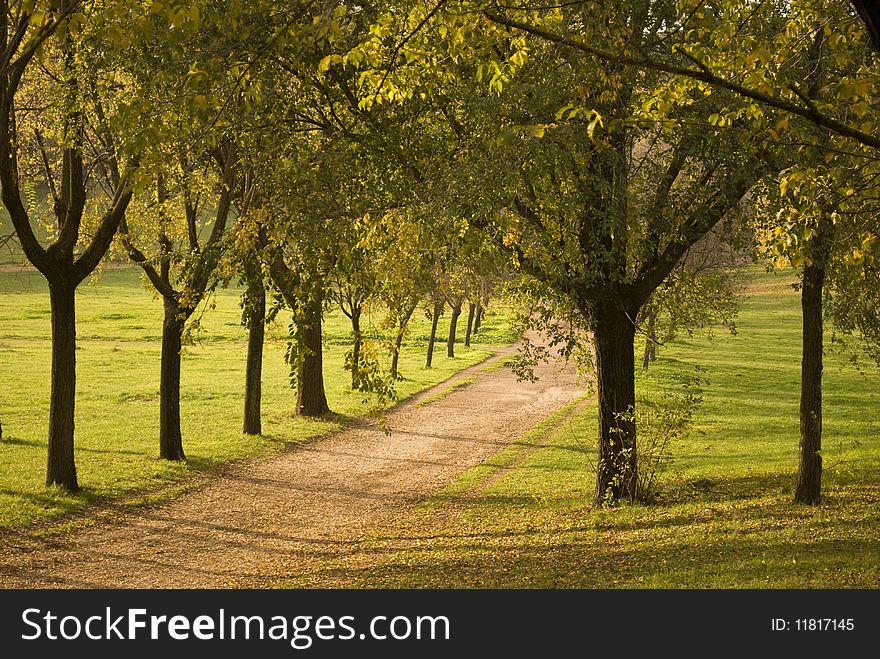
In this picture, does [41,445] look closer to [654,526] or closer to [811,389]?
[654,526]

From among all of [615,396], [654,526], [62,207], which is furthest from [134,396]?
[654,526]

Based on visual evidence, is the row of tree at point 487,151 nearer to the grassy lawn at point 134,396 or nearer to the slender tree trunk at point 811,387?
the slender tree trunk at point 811,387

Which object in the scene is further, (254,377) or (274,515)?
(254,377)

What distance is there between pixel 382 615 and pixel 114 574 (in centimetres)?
617

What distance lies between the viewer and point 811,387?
14.0 metres

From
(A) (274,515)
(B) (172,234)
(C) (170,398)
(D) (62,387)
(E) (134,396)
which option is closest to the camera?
(D) (62,387)

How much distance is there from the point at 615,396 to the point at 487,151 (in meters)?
5.29

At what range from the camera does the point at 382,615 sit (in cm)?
826

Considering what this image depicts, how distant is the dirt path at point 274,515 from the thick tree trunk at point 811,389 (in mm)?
7164

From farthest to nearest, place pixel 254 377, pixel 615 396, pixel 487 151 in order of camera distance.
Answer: pixel 254 377
pixel 615 396
pixel 487 151

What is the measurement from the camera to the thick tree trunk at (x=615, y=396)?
14703 mm

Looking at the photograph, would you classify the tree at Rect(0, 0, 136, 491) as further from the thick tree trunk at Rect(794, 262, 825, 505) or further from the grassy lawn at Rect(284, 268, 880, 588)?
the thick tree trunk at Rect(794, 262, 825, 505)

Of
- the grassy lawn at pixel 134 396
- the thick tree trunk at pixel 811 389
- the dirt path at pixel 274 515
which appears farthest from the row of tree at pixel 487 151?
the dirt path at pixel 274 515

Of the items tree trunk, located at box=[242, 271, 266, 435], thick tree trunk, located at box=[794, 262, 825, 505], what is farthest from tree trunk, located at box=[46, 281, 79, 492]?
thick tree trunk, located at box=[794, 262, 825, 505]
